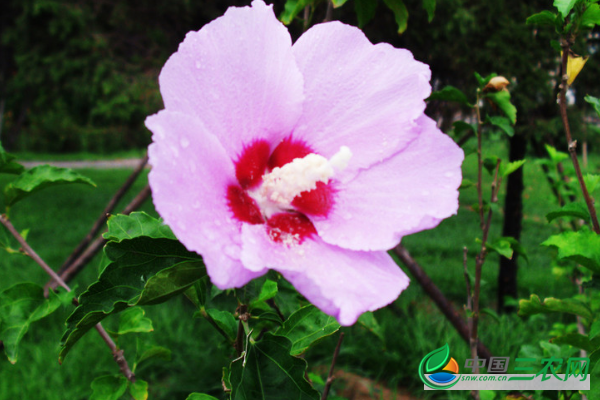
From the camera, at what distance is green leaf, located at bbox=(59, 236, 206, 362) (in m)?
0.68

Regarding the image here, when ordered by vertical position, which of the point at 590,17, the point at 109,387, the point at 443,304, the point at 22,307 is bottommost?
the point at 443,304

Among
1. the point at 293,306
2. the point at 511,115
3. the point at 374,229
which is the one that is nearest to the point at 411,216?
the point at 374,229

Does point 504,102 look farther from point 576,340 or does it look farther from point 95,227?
point 95,227

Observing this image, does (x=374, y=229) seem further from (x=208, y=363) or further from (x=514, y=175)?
(x=514, y=175)

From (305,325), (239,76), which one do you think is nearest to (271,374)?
(305,325)

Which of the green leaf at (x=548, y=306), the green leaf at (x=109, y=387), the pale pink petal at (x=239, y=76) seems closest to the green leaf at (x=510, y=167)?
the green leaf at (x=548, y=306)

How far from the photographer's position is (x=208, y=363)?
8.80 feet

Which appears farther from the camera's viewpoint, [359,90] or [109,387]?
[109,387]

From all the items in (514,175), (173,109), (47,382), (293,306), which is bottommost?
(47,382)

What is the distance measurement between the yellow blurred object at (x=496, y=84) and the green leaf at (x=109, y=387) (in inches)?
46.9

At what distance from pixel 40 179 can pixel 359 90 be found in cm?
82

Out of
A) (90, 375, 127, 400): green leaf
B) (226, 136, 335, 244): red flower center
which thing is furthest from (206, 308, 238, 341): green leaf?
(90, 375, 127, 400): green leaf

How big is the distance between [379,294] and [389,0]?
3.14 feet

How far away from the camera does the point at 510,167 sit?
4.89 ft
